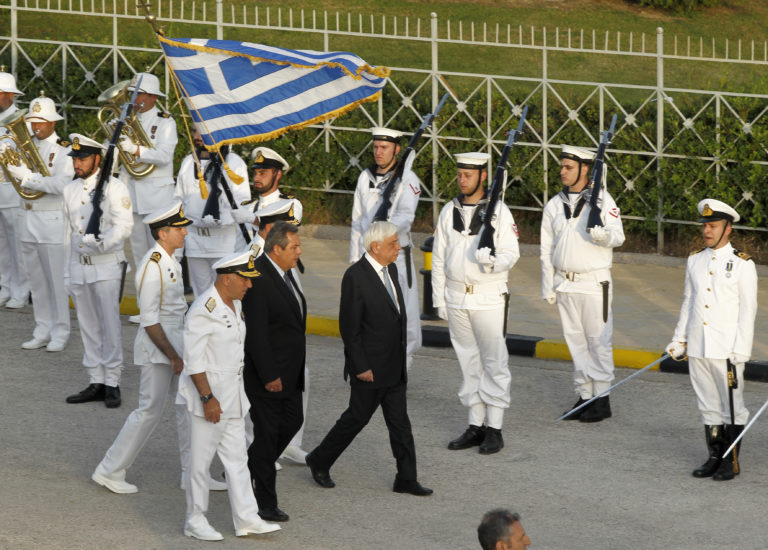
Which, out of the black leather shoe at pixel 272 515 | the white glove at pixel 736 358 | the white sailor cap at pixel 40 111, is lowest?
the black leather shoe at pixel 272 515

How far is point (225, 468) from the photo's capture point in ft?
24.8

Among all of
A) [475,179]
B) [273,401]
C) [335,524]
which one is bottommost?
[335,524]

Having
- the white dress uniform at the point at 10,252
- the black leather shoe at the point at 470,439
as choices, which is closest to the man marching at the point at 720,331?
the black leather shoe at the point at 470,439

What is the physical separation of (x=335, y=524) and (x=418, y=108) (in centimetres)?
886

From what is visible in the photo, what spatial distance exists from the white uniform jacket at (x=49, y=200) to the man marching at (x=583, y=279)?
4.32 meters

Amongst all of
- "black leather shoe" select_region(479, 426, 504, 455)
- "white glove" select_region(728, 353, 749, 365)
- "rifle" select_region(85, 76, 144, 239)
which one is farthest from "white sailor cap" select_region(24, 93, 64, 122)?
"white glove" select_region(728, 353, 749, 365)

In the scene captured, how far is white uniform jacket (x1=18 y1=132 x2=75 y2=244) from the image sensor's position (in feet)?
38.2

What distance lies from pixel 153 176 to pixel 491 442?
17.0ft

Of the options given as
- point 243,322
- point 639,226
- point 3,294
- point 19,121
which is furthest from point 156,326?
point 639,226

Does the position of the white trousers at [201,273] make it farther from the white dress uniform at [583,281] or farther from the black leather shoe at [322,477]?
the black leather shoe at [322,477]

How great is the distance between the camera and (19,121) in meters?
11.9

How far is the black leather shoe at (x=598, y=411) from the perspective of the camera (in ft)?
32.4

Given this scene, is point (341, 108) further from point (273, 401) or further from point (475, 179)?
point (273, 401)

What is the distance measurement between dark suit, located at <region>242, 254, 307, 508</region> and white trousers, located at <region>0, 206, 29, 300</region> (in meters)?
5.81
